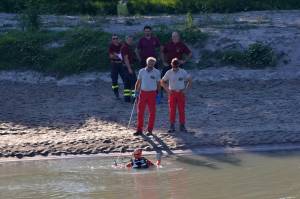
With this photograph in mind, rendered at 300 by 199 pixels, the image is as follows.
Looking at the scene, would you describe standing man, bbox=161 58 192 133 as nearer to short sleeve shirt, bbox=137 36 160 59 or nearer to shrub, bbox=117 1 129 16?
short sleeve shirt, bbox=137 36 160 59

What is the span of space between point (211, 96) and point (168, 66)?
1814 millimetres

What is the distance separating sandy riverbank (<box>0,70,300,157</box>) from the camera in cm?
1800

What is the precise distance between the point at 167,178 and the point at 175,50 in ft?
17.2

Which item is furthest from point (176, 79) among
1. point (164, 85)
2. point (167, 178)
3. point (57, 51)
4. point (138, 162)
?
point (57, 51)

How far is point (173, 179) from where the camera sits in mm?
15664

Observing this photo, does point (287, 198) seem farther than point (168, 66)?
No

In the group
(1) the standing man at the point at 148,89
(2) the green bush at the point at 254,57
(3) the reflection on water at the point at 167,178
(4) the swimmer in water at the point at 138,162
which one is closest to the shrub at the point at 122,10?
(2) the green bush at the point at 254,57

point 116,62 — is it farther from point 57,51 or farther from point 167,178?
point 167,178

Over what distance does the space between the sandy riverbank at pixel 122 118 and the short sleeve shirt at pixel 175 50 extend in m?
1.26

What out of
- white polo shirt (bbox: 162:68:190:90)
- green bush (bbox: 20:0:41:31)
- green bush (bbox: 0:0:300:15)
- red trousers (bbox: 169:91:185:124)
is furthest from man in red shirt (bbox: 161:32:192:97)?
green bush (bbox: 0:0:300:15)

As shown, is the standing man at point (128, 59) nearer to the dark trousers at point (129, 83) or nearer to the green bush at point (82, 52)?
the dark trousers at point (129, 83)

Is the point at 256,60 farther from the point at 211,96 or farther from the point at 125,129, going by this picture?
the point at 125,129

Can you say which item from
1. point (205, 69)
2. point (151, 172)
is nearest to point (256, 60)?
point (205, 69)

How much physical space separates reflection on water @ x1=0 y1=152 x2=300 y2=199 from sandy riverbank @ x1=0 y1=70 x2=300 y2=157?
2.59ft
